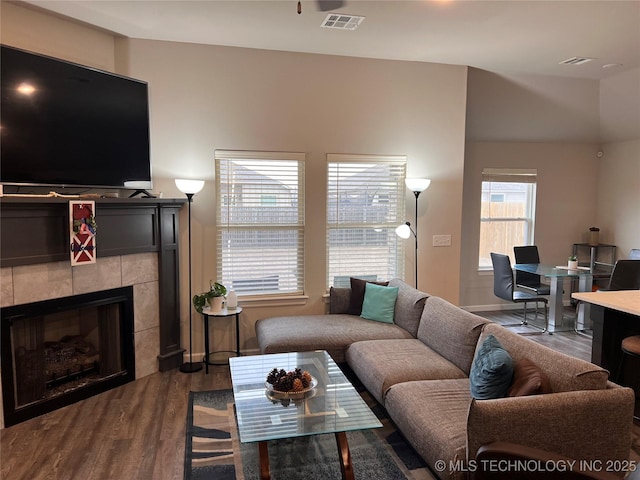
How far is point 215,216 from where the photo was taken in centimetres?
439

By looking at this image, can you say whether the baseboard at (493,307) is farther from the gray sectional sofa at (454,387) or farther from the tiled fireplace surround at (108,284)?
the tiled fireplace surround at (108,284)

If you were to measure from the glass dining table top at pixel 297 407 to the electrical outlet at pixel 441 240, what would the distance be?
2.37m

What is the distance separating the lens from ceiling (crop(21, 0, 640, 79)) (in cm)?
337

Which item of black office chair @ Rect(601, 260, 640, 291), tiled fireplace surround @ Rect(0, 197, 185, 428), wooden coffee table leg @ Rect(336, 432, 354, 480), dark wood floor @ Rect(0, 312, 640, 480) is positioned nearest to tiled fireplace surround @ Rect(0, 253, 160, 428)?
tiled fireplace surround @ Rect(0, 197, 185, 428)

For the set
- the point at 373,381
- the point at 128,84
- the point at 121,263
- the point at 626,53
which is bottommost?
the point at 373,381

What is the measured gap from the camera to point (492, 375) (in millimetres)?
2402

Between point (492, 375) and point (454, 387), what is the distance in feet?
1.66

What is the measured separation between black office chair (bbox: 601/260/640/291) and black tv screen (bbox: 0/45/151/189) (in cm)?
492

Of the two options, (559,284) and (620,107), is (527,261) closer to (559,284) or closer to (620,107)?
(559,284)

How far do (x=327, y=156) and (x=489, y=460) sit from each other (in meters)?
3.42

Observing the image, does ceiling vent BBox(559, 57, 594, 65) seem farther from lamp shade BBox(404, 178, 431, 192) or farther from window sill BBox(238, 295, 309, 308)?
window sill BBox(238, 295, 309, 308)

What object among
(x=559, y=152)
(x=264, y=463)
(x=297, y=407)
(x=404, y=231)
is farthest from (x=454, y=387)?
(x=559, y=152)

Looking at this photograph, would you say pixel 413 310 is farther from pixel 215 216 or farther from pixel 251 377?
pixel 215 216

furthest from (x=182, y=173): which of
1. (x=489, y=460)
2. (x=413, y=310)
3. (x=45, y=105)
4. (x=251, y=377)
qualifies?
(x=489, y=460)
